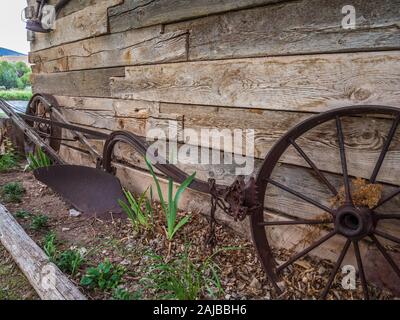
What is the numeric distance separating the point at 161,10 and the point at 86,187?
1.67m

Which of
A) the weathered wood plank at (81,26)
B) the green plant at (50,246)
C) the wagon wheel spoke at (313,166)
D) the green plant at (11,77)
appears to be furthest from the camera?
the green plant at (11,77)

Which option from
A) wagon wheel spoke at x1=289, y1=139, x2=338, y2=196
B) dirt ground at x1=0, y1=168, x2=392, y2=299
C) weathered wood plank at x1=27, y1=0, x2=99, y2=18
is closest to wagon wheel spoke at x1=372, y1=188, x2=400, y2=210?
wagon wheel spoke at x1=289, y1=139, x2=338, y2=196

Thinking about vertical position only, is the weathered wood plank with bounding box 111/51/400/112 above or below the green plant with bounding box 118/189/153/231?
above

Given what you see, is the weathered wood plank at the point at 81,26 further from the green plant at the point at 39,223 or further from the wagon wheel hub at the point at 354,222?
the wagon wheel hub at the point at 354,222

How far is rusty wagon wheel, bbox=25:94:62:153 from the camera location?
3.91 m

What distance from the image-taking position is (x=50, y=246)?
2.04m

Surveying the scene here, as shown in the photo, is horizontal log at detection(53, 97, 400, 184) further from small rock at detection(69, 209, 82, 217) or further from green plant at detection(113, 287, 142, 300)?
green plant at detection(113, 287, 142, 300)

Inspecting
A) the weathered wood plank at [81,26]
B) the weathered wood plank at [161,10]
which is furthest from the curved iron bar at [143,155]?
the weathered wood plank at [81,26]

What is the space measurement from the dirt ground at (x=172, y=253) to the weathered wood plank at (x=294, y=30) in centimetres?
120

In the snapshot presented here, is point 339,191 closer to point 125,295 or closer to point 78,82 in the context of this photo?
point 125,295

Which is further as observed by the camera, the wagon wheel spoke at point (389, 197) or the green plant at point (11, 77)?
the green plant at point (11, 77)

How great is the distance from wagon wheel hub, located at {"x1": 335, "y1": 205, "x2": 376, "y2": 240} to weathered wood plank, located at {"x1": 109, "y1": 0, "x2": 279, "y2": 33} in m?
1.17

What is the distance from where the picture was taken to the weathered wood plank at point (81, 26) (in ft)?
9.49

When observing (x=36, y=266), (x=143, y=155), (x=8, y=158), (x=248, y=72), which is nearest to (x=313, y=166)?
(x=248, y=72)
